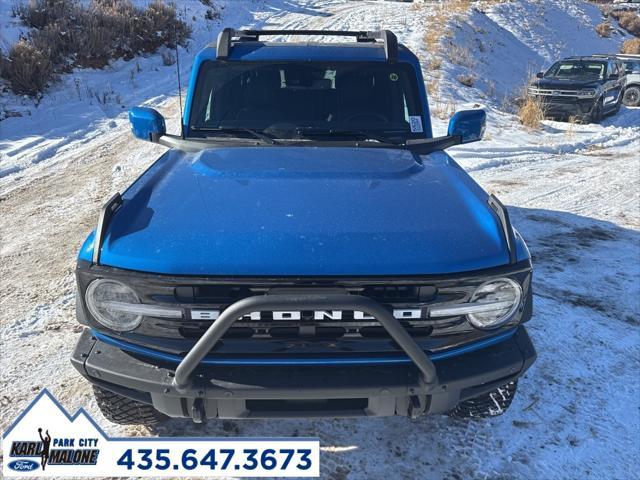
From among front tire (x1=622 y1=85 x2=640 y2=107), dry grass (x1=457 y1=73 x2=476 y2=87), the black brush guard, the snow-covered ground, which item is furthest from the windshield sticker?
front tire (x1=622 y1=85 x2=640 y2=107)

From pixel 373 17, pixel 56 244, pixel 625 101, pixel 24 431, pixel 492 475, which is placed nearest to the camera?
pixel 24 431

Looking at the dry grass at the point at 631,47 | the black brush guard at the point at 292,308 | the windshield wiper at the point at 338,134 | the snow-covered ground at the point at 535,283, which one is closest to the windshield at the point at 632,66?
the snow-covered ground at the point at 535,283

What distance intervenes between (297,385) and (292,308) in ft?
1.11

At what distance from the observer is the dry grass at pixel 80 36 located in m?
10.6

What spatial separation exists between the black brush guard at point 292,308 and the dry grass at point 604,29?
31160 mm

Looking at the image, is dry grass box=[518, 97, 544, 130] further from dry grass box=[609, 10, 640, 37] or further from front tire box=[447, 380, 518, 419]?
dry grass box=[609, 10, 640, 37]

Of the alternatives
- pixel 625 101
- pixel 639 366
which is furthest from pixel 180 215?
pixel 625 101

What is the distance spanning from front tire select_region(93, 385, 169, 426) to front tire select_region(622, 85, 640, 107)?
16.2 meters

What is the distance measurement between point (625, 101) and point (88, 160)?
14.5 metres

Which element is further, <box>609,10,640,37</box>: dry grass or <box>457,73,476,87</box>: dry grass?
<box>609,10,640,37</box>: dry grass

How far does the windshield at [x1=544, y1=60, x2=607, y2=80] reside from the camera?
514 inches

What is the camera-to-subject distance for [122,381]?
2.13 meters

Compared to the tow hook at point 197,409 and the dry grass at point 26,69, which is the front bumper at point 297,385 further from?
the dry grass at point 26,69

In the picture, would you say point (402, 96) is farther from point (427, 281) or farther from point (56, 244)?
point (56, 244)
